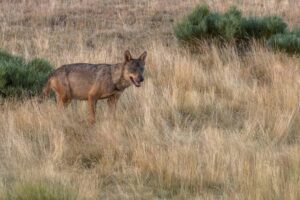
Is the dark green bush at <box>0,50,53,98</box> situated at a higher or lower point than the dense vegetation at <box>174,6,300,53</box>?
lower

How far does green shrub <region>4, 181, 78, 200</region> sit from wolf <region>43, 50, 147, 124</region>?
9.80ft

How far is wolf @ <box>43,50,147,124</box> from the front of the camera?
8.55 metres

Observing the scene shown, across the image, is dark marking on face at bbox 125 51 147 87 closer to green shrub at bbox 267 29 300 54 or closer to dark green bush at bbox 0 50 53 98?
dark green bush at bbox 0 50 53 98

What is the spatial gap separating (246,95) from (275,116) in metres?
1.19

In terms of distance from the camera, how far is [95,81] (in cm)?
867

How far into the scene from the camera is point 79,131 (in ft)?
26.2

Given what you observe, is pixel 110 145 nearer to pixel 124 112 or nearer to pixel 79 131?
pixel 79 131

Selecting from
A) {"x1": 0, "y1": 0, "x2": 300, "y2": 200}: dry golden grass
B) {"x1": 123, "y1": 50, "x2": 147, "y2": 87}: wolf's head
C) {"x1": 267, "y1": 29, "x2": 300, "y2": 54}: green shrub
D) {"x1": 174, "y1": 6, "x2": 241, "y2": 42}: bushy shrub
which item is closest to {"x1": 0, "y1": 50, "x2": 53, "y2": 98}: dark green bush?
{"x1": 0, "y1": 0, "x2": 300, "y2": 200}: dry golden grass

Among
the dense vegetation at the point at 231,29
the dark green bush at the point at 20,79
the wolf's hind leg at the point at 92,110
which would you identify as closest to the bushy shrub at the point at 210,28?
the dense vegetation at the point at 231,29

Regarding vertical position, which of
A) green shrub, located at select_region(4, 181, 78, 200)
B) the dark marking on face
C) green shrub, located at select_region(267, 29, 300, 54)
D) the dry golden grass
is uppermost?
the dark marking on face

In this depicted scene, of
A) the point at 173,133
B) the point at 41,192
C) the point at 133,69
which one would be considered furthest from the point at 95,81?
the point at 41,192

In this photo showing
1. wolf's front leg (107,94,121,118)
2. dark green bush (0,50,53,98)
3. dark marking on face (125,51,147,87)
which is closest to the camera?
dark marking on face (125,51,147,87)

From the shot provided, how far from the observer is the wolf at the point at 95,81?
8.55 meters

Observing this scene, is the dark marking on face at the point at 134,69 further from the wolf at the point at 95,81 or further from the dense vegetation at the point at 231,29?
the dense vegetation at the point at 231,29
